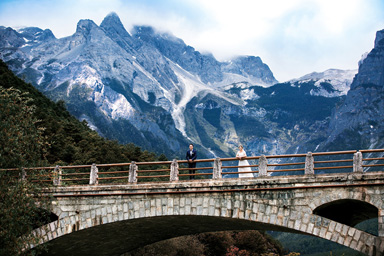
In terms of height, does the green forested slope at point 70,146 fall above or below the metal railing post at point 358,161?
above

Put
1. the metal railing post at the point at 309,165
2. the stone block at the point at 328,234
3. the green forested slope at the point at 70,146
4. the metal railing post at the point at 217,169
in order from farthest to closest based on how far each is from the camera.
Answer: the green forested slope at the point at 70,146
the metal railing post at the point at 217,169
the metal railing post at the point at 309,165
the stone block at the point at 328,234

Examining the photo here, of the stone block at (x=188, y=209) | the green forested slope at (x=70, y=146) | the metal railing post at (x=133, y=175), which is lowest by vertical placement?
the stone block at (x=188, y=209)

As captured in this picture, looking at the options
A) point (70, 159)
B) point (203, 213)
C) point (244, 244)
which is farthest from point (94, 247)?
point (244, 244)

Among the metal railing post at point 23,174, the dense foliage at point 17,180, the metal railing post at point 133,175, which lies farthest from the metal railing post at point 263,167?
the metal railing post at point 23,174

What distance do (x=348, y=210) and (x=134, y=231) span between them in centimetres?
1400

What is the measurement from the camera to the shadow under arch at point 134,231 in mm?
A: 28438

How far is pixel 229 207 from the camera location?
83.6 ft

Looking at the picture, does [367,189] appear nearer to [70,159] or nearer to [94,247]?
[94,247]

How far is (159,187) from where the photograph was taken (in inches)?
1055

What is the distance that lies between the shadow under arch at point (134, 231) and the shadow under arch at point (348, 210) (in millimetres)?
2572

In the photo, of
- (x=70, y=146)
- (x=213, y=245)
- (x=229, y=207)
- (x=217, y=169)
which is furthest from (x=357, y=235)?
(x=70, y=146)

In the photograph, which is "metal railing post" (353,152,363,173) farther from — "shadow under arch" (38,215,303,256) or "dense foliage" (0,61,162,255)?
"dense foliage" (0,61,162,255)

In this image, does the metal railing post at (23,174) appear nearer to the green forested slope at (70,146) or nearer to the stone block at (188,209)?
the stone block at (188,209)

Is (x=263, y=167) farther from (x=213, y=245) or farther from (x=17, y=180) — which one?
(x=213, y=245)
